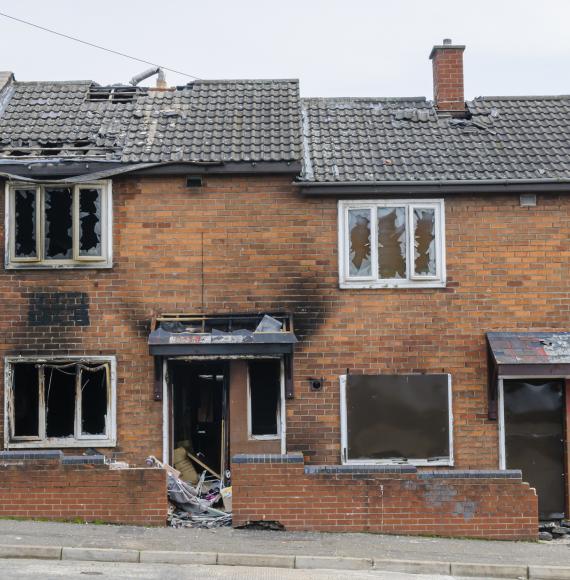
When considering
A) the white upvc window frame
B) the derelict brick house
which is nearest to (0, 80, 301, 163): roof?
the derelict brick house

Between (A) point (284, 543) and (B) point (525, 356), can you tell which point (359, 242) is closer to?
(B) point (525, 356)

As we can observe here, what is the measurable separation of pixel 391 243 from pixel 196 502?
17.0 ft

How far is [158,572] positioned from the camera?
35.8 ft

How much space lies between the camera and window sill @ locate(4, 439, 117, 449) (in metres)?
15.2

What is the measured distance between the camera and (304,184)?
15328 mm

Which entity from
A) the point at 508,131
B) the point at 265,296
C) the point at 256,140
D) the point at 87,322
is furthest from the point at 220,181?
the point at 508,131

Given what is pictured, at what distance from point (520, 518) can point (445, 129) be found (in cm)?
754

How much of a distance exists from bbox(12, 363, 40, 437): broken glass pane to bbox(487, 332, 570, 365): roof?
7.36 meters

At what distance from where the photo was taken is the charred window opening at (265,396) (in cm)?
1545

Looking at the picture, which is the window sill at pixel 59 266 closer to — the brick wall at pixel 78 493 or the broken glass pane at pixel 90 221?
the broken glass pane at pixel 90 221

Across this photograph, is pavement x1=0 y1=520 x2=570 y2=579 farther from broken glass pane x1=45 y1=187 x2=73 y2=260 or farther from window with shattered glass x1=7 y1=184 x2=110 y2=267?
broken glass pane x1=45 y1=187 x2=73 y2=260

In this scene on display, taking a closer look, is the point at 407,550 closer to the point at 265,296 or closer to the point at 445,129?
the point at 265,296

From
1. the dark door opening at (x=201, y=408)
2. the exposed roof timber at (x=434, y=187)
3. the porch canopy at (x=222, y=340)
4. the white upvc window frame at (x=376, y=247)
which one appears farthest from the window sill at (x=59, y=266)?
the white upvc window frame at (x=376, y=247)

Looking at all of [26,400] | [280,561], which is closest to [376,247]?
[280,561]
